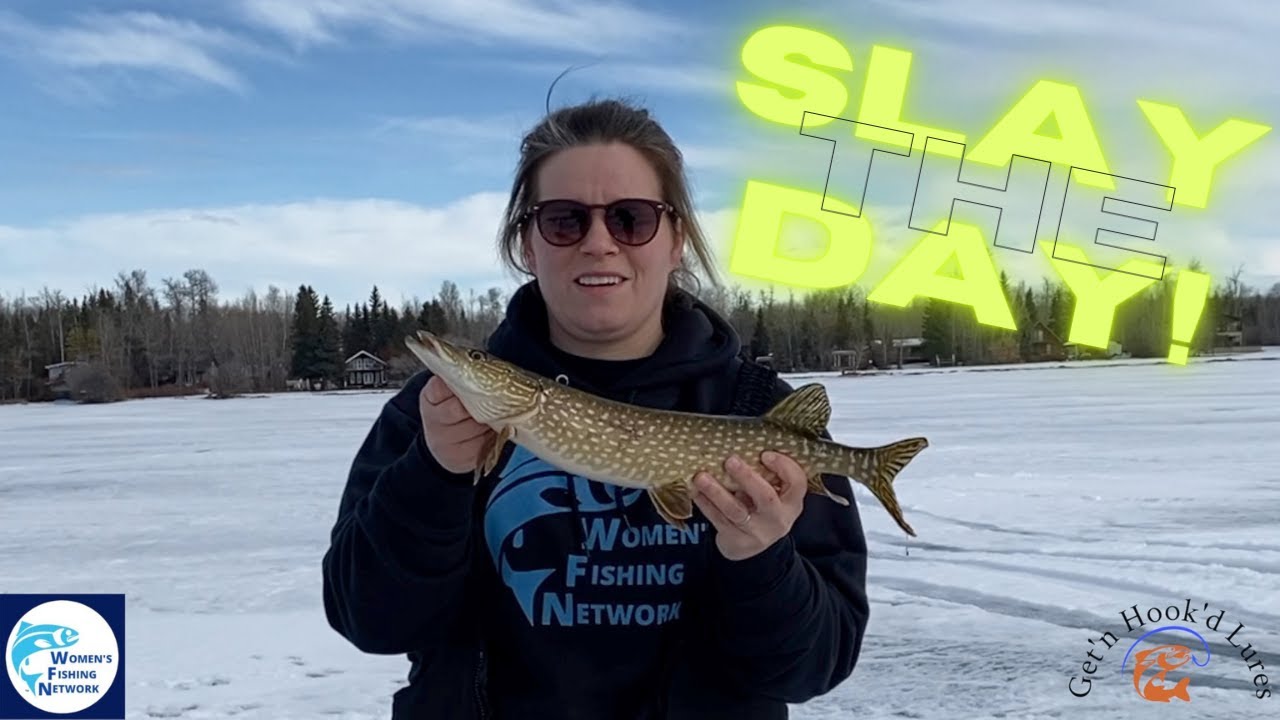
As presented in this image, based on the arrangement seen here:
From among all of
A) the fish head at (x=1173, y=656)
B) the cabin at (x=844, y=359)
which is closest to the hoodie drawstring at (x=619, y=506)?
the fish head at (x=1173, y=656)

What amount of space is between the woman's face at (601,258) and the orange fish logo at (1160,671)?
4000 mm

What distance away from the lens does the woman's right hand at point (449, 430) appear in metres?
2.11

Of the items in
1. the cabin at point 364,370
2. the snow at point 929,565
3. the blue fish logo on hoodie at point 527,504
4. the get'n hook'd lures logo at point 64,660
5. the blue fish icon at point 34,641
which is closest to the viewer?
the blue fish logo on hoodie at point 527,504

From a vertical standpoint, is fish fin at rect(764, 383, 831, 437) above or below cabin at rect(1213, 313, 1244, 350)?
below

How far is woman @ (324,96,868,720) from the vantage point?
2.16 meters

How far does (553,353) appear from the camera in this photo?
2.59 m

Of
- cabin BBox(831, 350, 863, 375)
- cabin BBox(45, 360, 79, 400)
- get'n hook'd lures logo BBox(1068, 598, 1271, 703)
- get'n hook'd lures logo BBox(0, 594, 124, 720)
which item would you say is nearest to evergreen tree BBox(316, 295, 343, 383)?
cabin BBox(45, 360, 79, 400)

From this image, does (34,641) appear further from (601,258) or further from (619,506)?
(601,258)

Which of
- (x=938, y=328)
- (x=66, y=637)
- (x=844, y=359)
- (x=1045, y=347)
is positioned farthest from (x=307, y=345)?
(x=66, y=637)

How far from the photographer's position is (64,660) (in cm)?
554

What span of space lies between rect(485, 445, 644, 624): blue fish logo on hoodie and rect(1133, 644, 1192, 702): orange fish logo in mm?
3838

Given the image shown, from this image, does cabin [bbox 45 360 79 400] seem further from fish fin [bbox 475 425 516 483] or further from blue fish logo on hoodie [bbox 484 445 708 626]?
fish fin [bbox 475 425 516 483]

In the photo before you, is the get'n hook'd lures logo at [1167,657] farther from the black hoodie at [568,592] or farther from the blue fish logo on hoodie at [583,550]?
the blue fish logo on hoodie at [583,550]

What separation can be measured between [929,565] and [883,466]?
5232 mm
